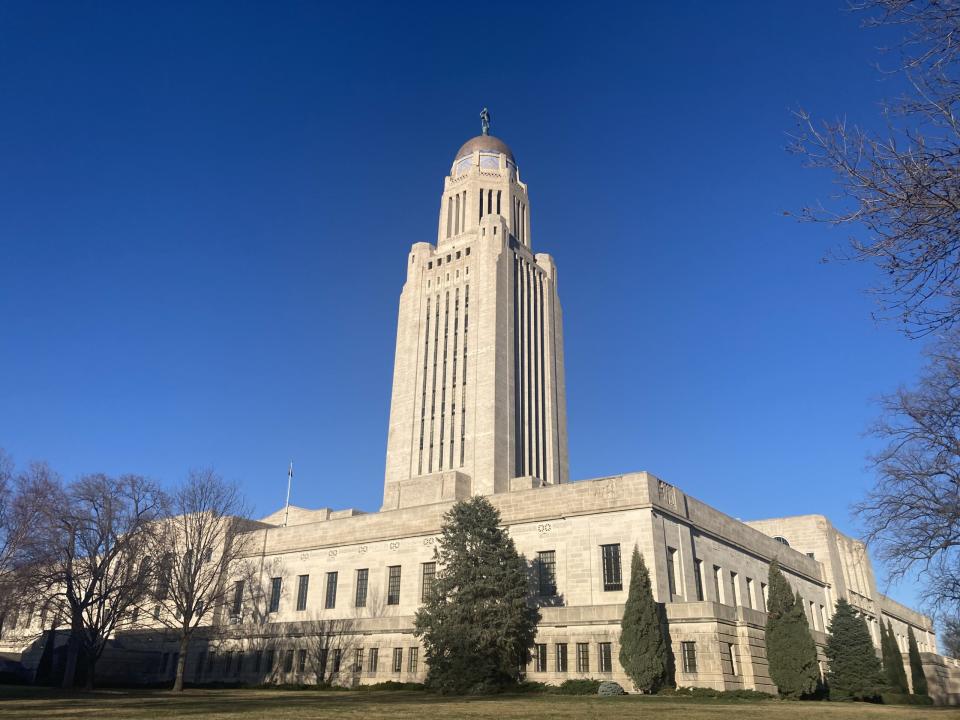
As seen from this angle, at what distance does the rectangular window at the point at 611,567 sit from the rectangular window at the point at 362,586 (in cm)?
1645

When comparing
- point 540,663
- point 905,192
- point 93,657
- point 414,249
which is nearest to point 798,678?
point 540,663

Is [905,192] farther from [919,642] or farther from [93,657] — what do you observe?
[919,642]

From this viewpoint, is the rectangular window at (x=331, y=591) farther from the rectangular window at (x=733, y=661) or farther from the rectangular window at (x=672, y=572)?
the rectangular window at (x=733, y=661)

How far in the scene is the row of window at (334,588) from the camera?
44.7 metres

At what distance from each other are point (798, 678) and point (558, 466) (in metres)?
33.7

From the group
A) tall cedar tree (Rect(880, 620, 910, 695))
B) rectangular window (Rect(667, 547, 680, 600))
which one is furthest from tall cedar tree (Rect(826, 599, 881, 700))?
rectangular window (Rect(667, 547, 680, 600))

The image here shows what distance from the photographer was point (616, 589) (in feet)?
125

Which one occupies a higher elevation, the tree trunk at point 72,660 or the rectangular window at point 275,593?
the rectangular window at point 275,593

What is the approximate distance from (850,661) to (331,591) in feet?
107

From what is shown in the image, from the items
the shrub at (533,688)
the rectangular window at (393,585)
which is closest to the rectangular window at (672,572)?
the shrub at (533,688)

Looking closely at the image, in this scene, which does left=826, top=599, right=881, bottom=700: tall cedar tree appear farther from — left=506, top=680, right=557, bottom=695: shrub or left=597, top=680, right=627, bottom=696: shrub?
left=506, top=680, right=557, bottom=695: shrub

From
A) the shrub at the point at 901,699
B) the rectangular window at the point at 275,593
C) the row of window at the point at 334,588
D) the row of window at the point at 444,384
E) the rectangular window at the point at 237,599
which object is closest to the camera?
the shrub at the point at 901,699

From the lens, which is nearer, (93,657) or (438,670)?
(438,670)

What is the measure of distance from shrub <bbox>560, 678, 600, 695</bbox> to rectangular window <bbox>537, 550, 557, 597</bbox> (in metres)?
7.22
